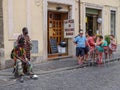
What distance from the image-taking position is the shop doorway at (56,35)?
17312mm

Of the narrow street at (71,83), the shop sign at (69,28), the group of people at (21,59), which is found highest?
the shop sign at (69,28)

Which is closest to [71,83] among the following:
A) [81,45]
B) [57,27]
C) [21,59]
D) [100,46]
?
[21,59]

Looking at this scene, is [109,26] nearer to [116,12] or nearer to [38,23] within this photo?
[116,12]

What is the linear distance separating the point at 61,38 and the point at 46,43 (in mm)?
2368

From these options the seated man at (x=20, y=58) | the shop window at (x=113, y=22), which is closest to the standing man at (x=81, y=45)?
the seated man at (x=20, y=58)

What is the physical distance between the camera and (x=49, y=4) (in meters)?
16.7

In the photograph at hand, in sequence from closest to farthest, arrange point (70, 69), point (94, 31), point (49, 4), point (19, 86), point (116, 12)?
1. point (19, 86)
2. point (70, 69)
3. point (49, 4)
4. point (94, 31)
5. point (116, 12)

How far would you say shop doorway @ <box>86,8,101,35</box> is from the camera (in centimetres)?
2038

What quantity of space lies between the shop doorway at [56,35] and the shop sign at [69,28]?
68 cm

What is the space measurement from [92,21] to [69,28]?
4303mm

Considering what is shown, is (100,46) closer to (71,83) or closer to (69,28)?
Answer: (69,28)

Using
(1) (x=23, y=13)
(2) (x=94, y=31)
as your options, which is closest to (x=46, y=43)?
(1) (x=23, y=13)

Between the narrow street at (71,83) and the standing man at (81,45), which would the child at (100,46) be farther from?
the narrow street at (71,83)

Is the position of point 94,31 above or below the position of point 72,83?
above
